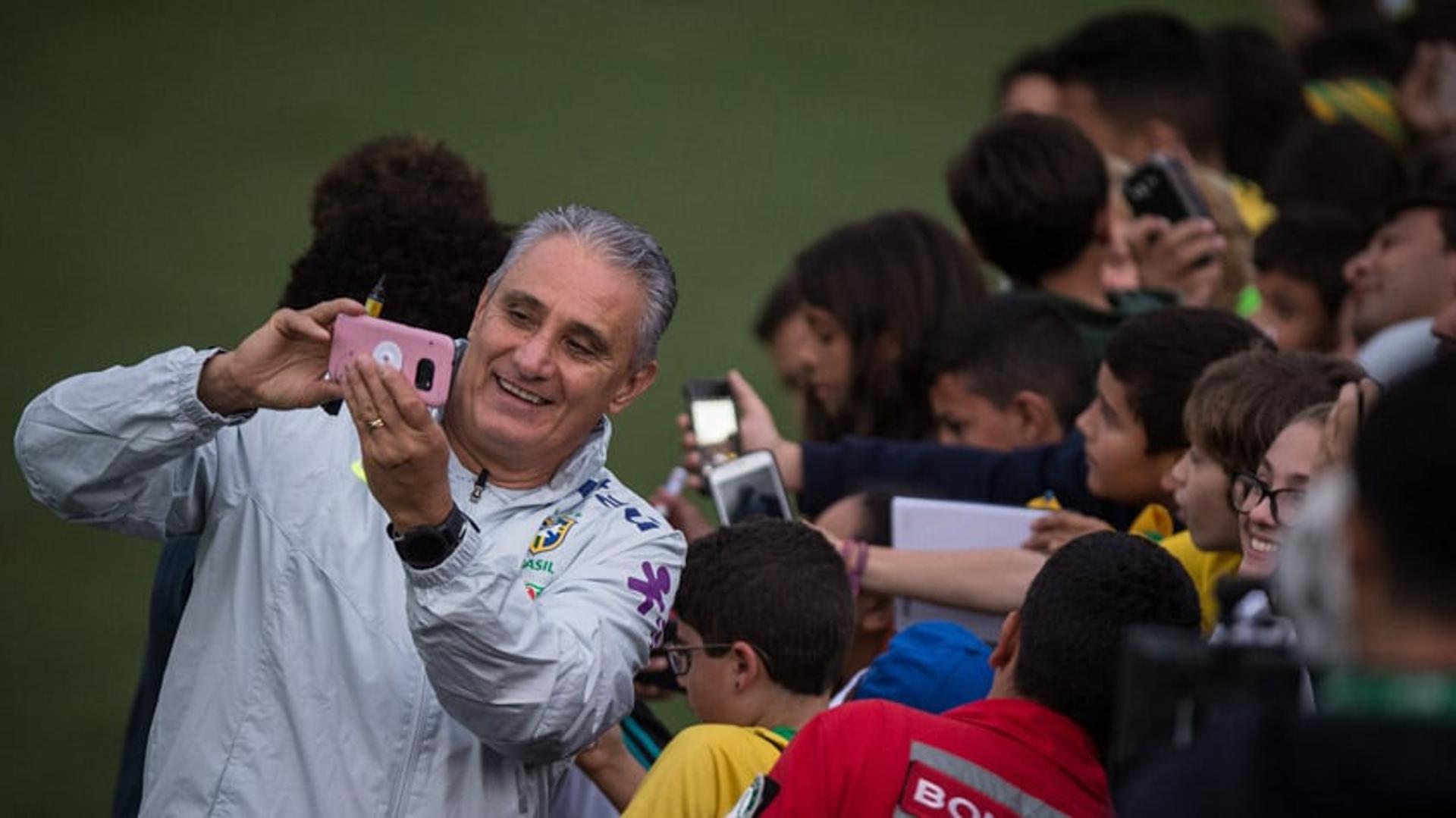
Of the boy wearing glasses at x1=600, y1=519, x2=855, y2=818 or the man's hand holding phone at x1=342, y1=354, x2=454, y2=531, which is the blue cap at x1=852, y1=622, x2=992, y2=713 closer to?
the boy wearing glasses at x1=600, y1=519, x2=855, y2=818

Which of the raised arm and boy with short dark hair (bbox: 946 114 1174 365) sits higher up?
the raised arm

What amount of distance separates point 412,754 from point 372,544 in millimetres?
308

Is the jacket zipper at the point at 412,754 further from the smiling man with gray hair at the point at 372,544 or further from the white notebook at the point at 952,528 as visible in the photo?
the white notebook at the point at 952,528

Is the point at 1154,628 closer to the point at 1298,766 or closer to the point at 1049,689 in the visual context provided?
the point at 1049,689

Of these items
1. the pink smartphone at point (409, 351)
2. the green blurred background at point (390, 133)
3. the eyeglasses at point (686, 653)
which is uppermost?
the pink smartphone at point (409, 351)

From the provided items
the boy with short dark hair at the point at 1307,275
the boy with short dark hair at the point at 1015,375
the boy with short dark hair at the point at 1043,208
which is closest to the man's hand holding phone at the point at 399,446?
the boy with short dark hair at the point at 1015,375

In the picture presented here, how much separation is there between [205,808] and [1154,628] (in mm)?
1309

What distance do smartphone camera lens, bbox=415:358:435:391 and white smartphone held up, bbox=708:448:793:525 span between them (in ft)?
4.74

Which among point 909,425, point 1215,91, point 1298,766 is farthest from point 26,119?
point 1298,766

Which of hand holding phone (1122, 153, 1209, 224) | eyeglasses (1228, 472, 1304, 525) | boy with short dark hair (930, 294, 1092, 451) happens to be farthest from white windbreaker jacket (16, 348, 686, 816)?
hand holding phone (1122, 153, 1209, 224)

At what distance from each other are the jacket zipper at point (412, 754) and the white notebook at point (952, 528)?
1.48 m

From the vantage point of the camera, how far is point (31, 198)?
9.93 metres

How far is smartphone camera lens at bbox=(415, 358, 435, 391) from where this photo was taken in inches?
116

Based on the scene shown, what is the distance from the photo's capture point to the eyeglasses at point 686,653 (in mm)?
3521
